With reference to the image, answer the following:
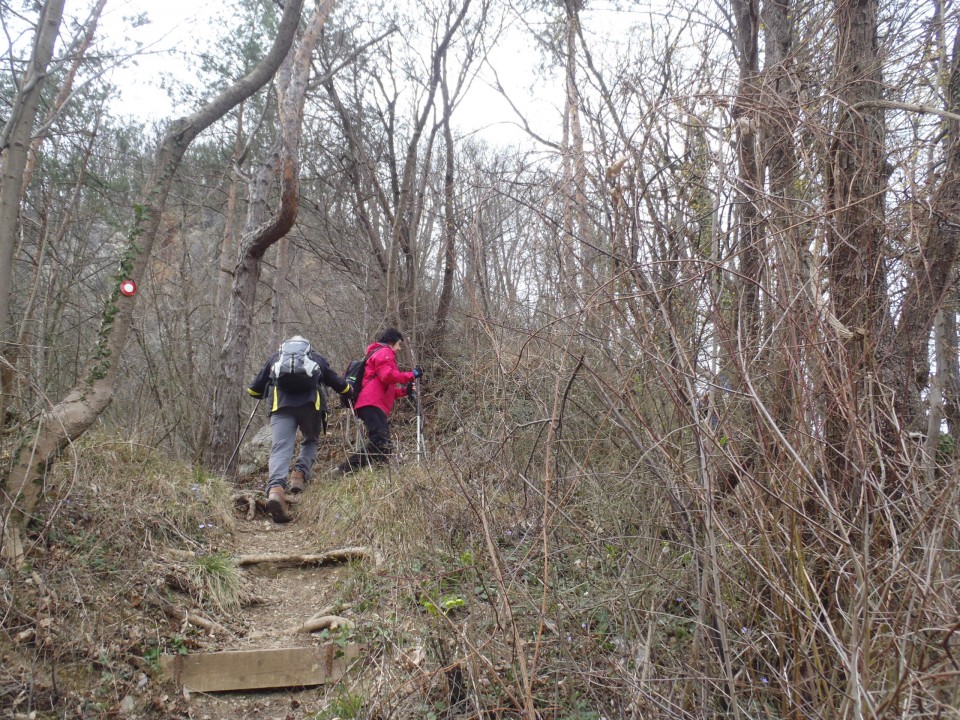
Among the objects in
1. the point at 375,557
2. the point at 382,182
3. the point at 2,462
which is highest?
the point at 382,182

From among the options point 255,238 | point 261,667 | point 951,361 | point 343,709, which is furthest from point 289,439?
point 951,361

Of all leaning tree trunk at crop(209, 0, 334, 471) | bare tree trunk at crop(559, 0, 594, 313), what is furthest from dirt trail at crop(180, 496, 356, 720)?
bare tree trunk at crop(559, 0, 594, 313)

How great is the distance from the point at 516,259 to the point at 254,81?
2.84 meters

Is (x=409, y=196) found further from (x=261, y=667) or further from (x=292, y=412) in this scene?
(x=261, y=667)

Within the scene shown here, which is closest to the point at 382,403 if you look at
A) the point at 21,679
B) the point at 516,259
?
the point at 516,259

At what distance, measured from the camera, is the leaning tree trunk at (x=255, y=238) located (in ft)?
25.2

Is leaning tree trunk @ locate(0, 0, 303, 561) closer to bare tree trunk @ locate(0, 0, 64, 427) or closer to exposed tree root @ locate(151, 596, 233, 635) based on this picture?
bare tree trunk @ locate(0, 0, 64, 427)

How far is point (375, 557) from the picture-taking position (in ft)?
17.6

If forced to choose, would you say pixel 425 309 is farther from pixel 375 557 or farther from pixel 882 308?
pixel 882 308

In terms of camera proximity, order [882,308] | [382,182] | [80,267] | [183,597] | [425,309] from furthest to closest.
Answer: [382,182], [425,309], [80,267], [183,597], [882,308]

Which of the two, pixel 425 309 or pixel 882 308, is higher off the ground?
pixel 425 309

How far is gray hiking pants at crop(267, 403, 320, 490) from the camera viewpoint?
711cm

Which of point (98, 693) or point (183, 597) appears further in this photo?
point (183, 597)

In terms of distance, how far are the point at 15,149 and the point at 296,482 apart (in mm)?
4035
